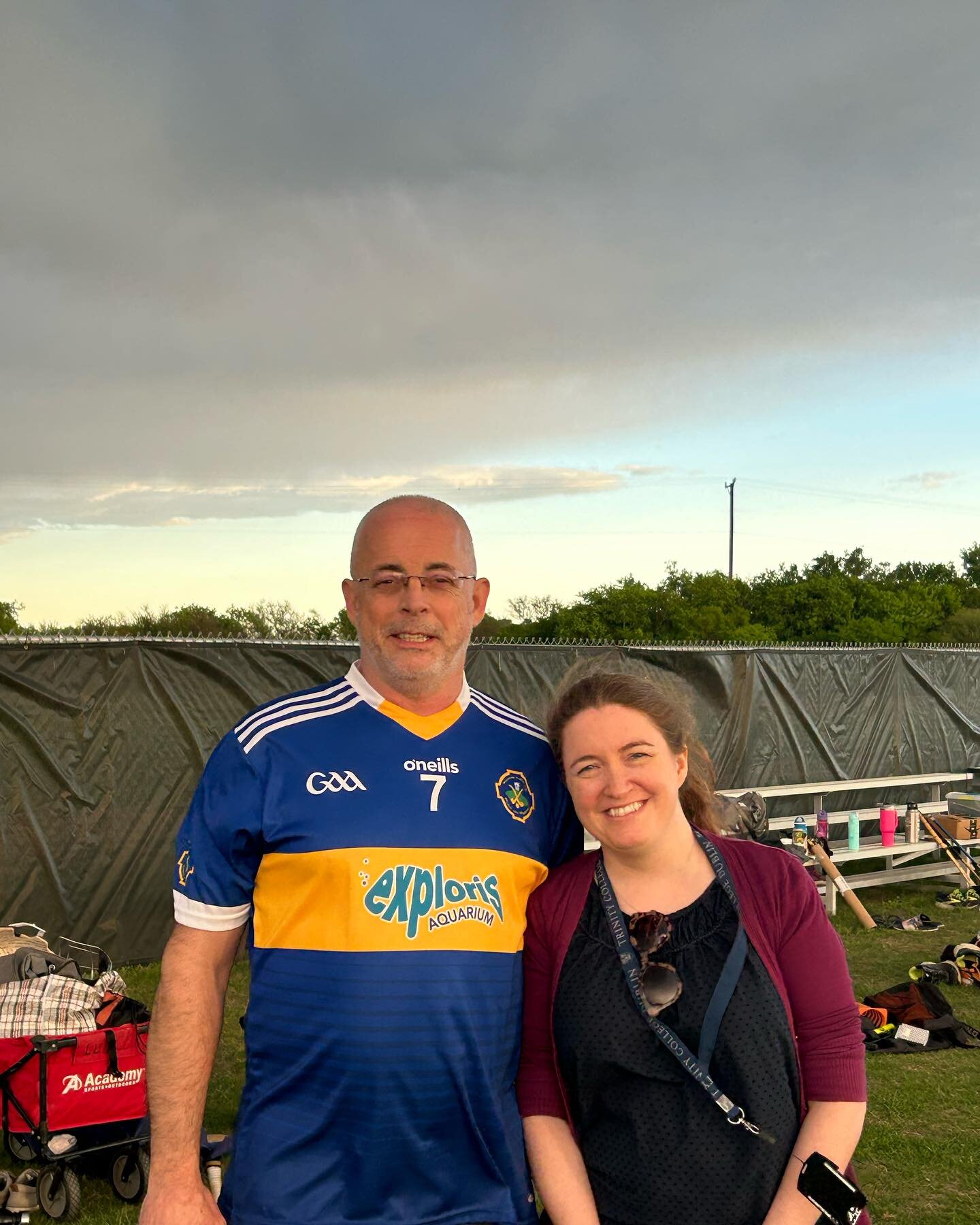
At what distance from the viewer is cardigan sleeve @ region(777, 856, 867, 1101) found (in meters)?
2.01

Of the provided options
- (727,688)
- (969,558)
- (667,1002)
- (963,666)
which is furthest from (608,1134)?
(969,558)

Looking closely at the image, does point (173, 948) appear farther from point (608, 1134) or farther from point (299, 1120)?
point (608, 1134)

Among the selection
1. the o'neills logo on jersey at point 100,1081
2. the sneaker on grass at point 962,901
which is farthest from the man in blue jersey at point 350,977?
the sneaker on grass at point 962,901

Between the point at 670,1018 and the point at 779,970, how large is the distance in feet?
0.73

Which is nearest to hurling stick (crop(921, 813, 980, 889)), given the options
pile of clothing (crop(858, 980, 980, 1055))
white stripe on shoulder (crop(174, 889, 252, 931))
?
pile of clothing (crop(858, 980, 980, 1055))

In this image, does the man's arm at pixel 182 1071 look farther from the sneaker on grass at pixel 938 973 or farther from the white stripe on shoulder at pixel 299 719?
the sneaker on grass at pixel 938 973

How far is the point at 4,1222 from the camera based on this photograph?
416 cm

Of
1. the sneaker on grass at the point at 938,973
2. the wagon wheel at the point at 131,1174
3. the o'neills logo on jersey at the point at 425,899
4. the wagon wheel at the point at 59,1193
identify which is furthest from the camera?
the sneaker on grass at the point at 938,973

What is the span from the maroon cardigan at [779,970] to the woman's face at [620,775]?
0.15 m

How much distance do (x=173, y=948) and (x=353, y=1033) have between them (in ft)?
1.31

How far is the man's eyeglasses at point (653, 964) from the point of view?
2.00 metres

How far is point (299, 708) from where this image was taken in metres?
2.25

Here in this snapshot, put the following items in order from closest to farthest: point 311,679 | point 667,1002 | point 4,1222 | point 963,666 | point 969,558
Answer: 1. point 667,1002
2. point 4,1222
3. point 311,679
4. point 963,666
5. point 969,558

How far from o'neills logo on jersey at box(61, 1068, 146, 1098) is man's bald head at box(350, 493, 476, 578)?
3.01 metres
